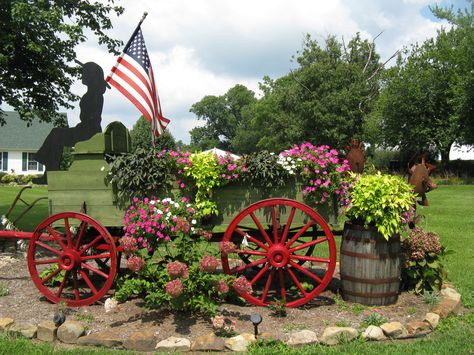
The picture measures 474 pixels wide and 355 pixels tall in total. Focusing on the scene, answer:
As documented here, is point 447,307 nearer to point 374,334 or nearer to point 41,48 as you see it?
point 374,334

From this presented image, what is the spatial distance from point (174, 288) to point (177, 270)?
0.56 ft

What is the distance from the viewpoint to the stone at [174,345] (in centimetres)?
358

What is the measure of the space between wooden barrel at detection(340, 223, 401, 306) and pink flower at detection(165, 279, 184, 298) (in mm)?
1717

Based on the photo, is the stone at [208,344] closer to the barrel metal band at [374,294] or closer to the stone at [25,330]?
the stone at [25,330]

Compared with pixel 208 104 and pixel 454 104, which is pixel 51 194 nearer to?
pixel 454 104

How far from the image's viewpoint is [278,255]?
14.5ft

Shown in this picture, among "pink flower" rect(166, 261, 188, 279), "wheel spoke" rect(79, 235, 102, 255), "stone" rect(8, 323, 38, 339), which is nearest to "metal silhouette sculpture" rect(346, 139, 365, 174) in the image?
"pink flower" rect(166, 261, 188, 279)

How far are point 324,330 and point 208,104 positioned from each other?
71.5m

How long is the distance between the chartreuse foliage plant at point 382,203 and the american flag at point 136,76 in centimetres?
258

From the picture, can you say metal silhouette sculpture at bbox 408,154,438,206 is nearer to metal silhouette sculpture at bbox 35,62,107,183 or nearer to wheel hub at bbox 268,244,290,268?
wheel hub at bbox 268,244,290,268

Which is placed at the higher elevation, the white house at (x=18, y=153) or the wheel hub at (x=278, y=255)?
the white house at (x=18, y=153)

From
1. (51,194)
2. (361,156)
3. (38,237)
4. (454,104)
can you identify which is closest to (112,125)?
(51,194)

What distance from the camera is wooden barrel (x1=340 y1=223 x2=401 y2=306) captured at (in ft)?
14.5

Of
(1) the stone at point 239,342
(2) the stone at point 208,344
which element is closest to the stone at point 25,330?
(2) the stone at point 208,344
